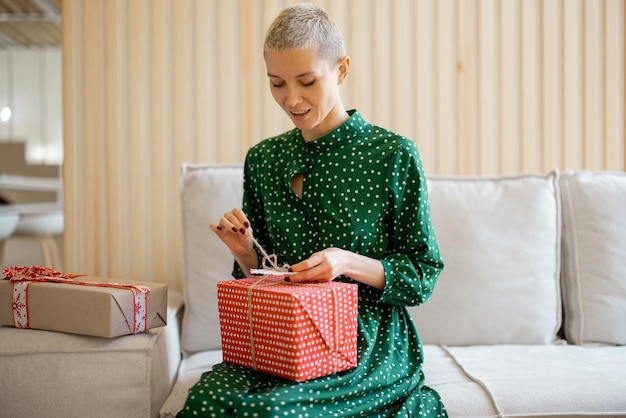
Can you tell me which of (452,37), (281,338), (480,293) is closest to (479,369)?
(480,293)

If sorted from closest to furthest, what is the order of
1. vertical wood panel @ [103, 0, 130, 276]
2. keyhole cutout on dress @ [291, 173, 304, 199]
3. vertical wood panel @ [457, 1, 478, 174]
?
1. keyhole cutout on dress @ [291, 173, 304, 199]
2. vertical wood panel @ [103, 0, 130, 276]
3. vertical wood panel @ [457, 1, 478, 174]

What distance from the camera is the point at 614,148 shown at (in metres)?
2.41

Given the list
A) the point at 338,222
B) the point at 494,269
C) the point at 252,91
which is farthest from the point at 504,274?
the point at 252,91

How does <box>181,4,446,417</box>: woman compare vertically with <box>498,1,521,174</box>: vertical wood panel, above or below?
below

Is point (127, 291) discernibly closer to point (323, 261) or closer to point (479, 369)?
point (323, 261)

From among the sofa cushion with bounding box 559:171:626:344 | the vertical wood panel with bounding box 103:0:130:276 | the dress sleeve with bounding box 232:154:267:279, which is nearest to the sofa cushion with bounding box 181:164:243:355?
the dress sleeve with bounding box 232:154:267:279

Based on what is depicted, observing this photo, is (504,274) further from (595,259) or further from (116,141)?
(116,141)

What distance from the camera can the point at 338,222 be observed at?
154 centimetres

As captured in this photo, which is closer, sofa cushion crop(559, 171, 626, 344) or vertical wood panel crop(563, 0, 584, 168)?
sofa cushion crop(559, 171, 626, 344)

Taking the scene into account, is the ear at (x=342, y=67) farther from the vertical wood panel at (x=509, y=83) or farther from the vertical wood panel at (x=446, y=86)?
the vertical wood panel at (x=509, y=83)

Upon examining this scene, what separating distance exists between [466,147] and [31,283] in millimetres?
1527

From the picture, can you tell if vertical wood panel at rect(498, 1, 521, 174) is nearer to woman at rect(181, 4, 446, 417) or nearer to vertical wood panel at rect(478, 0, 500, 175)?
vertical wood panel at rect(478, 0, 500, 175)

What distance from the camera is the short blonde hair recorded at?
1428mm

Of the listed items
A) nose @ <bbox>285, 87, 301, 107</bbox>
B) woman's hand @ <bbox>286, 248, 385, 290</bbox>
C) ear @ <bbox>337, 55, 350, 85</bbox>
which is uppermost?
ear @ <bbox>337, 55, 350, 85</bbox>
